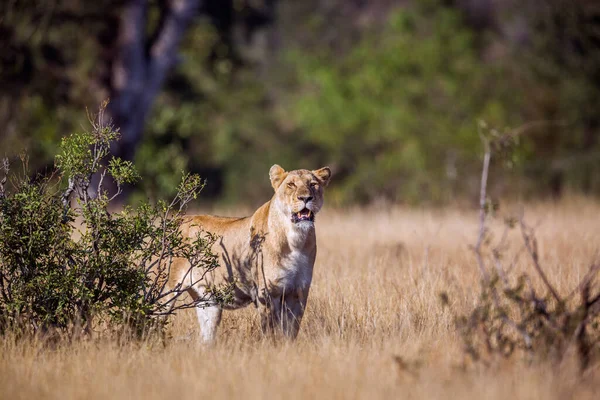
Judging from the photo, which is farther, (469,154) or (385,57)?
(385,57)

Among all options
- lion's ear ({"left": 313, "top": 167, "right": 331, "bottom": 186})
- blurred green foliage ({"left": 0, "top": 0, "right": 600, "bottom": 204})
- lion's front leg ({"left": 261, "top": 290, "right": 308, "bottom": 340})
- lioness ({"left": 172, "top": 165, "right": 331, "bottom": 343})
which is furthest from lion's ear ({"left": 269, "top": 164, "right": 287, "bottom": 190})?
blurred green foliage ({"left": 0, "top": 0, "right": 600, "bottom": 204})

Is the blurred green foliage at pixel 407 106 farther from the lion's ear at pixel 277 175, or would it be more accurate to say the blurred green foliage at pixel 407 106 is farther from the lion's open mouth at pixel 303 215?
the lion's open mouth at pixel 303 215

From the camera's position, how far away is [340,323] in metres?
6.64

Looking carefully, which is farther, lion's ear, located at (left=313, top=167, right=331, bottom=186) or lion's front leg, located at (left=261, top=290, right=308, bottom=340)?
lion's ear, located at (left=313, top=167, right=331, bottom=186)

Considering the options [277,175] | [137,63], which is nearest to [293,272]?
[277,175]

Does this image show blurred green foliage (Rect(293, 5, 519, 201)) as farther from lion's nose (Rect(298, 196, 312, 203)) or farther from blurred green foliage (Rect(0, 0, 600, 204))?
lion's nose (Rect(298, 196, 312, 203))

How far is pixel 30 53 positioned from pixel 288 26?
99.0 ft

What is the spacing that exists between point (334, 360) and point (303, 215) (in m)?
1.29

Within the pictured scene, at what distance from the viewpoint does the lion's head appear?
6160mm

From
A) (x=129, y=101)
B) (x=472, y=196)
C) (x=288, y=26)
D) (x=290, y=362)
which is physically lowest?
(x=290, y=362)

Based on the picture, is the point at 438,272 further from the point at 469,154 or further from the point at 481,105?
the point at 481,105

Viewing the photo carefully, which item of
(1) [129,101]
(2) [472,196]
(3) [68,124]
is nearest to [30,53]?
(1) [129,101]

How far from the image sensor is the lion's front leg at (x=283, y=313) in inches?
238

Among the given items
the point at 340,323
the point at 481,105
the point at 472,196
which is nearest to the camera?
the point at 340,323
